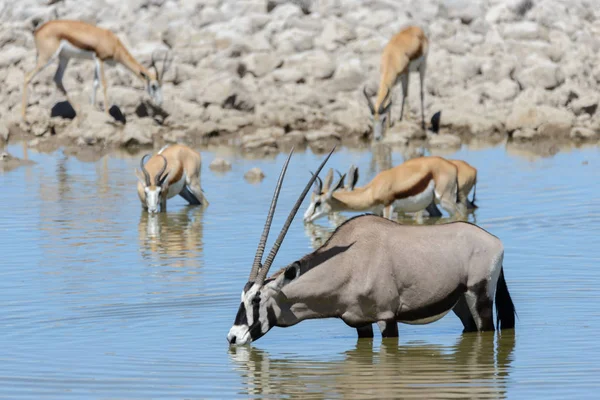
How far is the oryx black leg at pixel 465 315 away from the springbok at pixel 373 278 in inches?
8.6

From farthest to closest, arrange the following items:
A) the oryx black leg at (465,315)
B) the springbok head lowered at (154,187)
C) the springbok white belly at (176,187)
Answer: the springbok white belly at (176,187)
the springbok head lowered at (154,187)
the oryx black leg at (465,315)

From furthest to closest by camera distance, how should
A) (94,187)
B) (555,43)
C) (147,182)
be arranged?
1. (555,43)
2. (94,187)
3. (147,182)

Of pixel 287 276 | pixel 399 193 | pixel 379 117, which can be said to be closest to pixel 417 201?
pixel 399 193

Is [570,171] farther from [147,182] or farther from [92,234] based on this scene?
[92,234]

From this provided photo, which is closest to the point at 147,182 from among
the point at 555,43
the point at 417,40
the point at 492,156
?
the point at 492,156

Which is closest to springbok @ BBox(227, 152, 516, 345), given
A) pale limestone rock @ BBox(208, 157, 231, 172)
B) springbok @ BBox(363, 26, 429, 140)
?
pale limestone rock @ BBox(208, 157, 231, 172)

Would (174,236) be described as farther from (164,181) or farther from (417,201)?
(417,201)

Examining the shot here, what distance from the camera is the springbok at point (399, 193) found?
15.5 meters

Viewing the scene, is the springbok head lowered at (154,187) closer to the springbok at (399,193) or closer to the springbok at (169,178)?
the springbok at (169,178)

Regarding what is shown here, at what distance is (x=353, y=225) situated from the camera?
28.4 feet

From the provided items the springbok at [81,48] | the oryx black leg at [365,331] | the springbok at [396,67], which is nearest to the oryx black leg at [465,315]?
the oryx black leg at [365,331]

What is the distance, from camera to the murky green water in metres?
7.86

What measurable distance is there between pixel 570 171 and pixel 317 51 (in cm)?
1306

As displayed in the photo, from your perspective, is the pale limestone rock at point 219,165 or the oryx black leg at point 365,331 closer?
the oryx black leg at point 365,331
